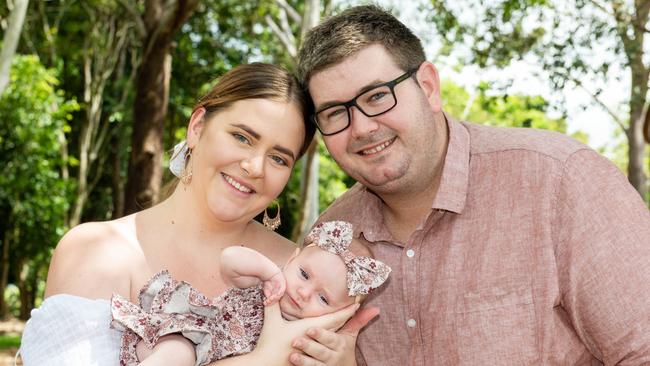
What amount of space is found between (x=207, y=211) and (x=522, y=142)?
1443 mm

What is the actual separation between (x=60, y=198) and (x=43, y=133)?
1.66m

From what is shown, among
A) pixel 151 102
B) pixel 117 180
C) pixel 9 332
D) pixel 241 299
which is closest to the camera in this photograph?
pixel 241 299

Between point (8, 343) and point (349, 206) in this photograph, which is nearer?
point (349, 206)

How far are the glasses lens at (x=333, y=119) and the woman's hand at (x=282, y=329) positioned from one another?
2.62 ft

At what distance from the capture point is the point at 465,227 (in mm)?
3355

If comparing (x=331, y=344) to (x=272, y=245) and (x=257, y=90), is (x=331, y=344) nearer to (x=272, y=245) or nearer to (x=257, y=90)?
(x=272, y=245)

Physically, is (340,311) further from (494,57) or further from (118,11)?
(118,11)

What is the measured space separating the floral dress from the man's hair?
1.07 meters

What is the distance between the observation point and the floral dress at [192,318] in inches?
117

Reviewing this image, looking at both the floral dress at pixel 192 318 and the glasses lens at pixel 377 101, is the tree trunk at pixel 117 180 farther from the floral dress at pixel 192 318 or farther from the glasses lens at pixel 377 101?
the glasses lens at pixel 377 101

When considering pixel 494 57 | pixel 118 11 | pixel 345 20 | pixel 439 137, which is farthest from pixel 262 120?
pixel 118 11

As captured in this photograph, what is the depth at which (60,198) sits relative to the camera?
18.9m

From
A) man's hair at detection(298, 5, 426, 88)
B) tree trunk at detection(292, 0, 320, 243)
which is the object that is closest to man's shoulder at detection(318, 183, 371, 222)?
man's hair at detection(298, 5, 426, 88)

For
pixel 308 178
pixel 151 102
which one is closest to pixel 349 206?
pixel 151 102
